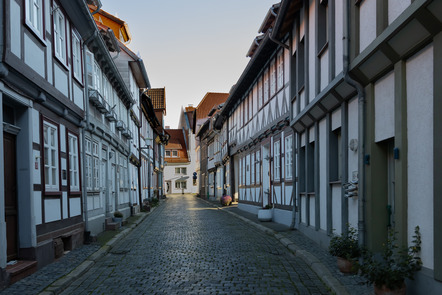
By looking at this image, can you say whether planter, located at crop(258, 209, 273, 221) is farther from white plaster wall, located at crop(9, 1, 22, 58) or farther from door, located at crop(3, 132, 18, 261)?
white plaster wall, located at crop(9, 1, 22, 58)

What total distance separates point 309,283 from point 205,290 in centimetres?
153

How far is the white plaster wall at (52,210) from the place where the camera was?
8.61 metres

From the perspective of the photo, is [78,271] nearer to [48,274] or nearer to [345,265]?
[48,274]

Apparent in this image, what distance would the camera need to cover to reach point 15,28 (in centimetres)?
710

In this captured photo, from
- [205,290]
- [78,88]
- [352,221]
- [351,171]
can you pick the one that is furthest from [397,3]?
[78,88]

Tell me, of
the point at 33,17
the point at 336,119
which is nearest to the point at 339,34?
the point at 336,119

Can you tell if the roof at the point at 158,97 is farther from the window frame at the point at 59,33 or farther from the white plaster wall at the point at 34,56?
the white plaster wall at the point at 34,56

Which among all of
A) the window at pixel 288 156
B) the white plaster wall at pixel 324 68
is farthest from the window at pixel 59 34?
the window at pixel 288 156

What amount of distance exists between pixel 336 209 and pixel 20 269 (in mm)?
5653

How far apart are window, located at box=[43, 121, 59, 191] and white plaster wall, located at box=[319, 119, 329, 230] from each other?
17.8 feet

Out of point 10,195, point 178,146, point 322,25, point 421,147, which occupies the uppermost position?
point 178,146

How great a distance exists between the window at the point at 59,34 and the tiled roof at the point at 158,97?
112ft

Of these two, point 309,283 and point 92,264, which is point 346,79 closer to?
point 309,283

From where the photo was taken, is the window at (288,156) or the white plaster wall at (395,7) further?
the window at (288,156)
